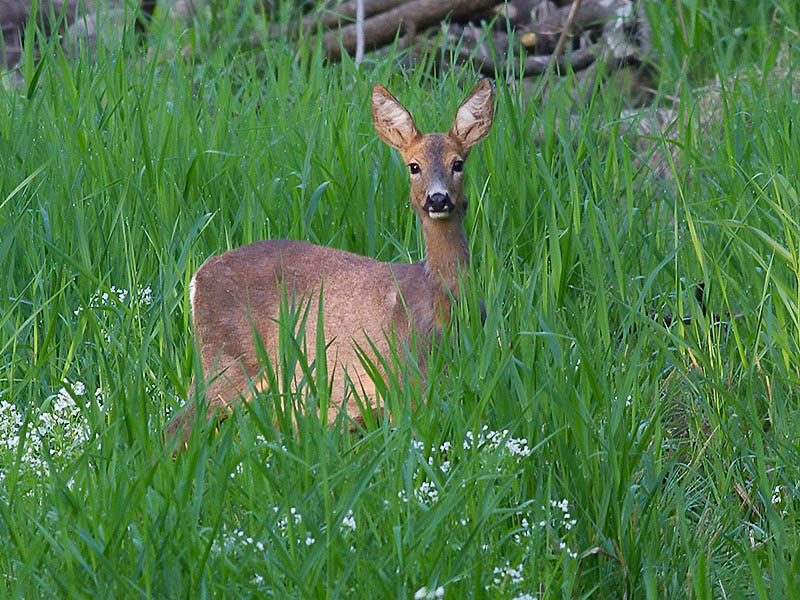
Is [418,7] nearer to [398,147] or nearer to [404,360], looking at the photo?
[398,147]

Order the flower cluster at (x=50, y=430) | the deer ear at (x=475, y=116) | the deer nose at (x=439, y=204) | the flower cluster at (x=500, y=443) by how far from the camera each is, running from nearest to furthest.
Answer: the flower cluster at (x=500, y=443) → the flower cluster at (x=50, y=430) → the deer nose at (x=439, y=204) → the deer ear at (x=475, y=116)

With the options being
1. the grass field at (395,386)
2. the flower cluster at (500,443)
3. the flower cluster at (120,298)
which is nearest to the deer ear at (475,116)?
the grass field at (395,386)

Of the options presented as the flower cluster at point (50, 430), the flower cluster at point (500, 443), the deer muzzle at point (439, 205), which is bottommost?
the flower cluster at point (50, 430)

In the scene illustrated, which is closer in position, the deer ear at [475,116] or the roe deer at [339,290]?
the roe deer at [339,290]

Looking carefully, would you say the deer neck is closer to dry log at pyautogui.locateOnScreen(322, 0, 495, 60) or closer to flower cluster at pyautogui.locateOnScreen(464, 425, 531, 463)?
flower cluster at pyautogui.locateOnScreen(464, 425, 531, 463)

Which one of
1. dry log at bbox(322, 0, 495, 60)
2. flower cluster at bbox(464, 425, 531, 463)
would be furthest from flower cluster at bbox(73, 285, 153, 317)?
dry log at bbox(322, 0, 495, 60)

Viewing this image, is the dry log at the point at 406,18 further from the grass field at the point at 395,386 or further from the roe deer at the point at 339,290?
the roe deer at the point at 339,290

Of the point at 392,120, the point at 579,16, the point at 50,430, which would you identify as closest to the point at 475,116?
the point at 392,120

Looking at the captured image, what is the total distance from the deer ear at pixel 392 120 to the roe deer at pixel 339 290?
138 millimetres

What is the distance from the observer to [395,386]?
134 inches

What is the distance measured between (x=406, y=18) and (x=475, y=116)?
3476 mm

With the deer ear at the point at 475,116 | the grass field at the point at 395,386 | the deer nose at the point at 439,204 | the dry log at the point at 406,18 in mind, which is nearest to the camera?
the grass field at the point at 395,386

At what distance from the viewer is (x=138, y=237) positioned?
467 cm

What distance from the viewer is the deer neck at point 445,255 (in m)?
4.13
